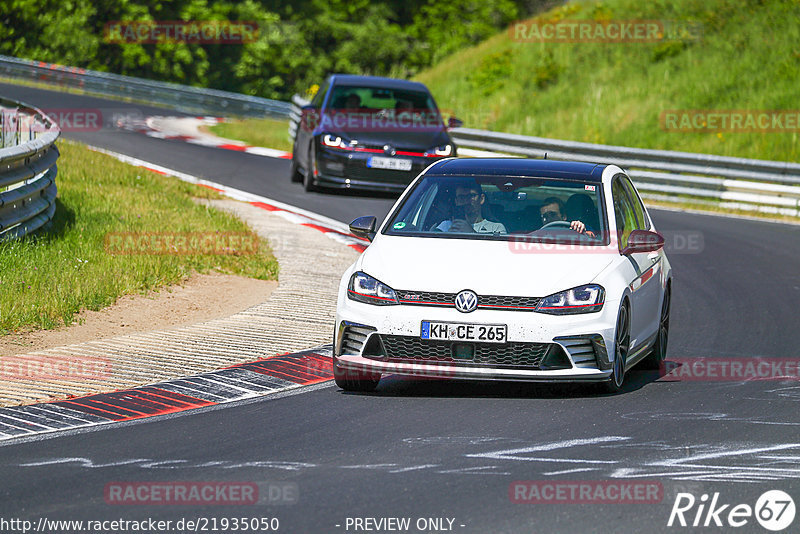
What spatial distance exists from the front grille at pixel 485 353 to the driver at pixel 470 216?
117 cm

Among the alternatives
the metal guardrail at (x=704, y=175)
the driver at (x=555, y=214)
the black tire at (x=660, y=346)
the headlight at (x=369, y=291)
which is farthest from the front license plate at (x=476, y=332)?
the metal guardrail at (x=704, y=175)

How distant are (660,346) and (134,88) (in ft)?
113

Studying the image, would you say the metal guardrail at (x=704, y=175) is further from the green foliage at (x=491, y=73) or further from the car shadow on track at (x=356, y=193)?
the green foliage at (x=491, y=73)

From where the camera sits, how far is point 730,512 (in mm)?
6043

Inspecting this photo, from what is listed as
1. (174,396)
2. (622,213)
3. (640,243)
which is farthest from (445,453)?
(622,213)

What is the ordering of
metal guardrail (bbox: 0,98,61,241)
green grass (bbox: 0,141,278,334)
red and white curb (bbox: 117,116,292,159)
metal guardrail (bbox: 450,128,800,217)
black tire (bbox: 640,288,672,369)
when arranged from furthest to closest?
red and white curb (bbox: 117,116,292,159) < metal guardrail (bbox: 450,128,800,217) < metal guardrail (bbox: 0,98,61,241) < green grass (bbox: 0,141,278,334) < black tire (bbox: 640,288,672,369)

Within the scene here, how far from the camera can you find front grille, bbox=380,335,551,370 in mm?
8312

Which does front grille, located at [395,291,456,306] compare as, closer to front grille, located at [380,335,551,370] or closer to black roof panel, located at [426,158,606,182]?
front grille, located at [380,335,551,370]

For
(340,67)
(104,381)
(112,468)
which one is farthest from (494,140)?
(340,67)

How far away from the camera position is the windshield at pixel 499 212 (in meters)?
9.21

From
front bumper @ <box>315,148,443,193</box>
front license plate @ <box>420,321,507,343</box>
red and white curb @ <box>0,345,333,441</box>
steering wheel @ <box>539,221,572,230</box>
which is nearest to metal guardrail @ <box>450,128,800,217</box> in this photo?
front bumper @ <box>315,148,443,193</box>

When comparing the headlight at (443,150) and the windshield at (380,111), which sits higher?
the windshield at (380,111)

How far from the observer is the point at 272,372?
9523 mm

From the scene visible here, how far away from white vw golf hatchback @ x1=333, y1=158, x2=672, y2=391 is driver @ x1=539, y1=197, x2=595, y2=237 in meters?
0.01
